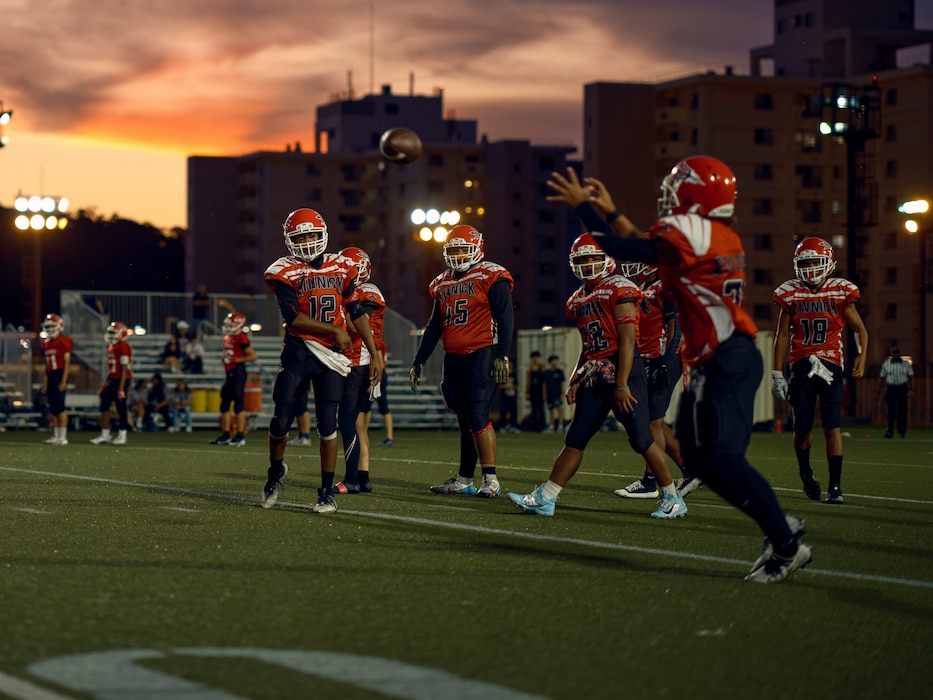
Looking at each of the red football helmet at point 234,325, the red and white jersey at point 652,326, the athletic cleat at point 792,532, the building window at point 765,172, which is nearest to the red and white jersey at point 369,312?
the red and white jersey at point 652,326

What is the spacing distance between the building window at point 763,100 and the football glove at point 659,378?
8831 centimetres

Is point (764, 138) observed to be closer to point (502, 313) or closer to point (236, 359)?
point (236, 359)

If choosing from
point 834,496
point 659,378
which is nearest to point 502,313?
point 659,378

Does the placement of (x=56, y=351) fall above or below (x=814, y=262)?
below

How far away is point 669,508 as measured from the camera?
1032 centimetres

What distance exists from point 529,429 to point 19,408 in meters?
10.6

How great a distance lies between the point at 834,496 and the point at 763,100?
291 ft

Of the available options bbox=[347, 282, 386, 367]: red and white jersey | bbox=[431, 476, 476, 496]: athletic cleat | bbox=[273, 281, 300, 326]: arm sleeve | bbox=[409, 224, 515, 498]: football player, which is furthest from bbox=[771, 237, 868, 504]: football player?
bbox=[273, 281, 300, 326]: arm sleeve

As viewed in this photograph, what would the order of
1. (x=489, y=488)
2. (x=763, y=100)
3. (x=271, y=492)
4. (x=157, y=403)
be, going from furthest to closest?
(x=763, y=100) → (x=157, y=403) → (x=489, y=488) → (x=271, y=492)

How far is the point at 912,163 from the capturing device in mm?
94875

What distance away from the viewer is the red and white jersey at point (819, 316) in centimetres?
1196

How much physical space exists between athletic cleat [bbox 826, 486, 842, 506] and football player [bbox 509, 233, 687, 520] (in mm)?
1784

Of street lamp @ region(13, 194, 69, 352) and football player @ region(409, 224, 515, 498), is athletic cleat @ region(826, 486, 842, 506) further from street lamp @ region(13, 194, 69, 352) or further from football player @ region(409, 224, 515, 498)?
street lamp @ region(13, 194, 69, 352)

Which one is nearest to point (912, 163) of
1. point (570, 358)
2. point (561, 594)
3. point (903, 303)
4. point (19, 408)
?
point (903, 303)
